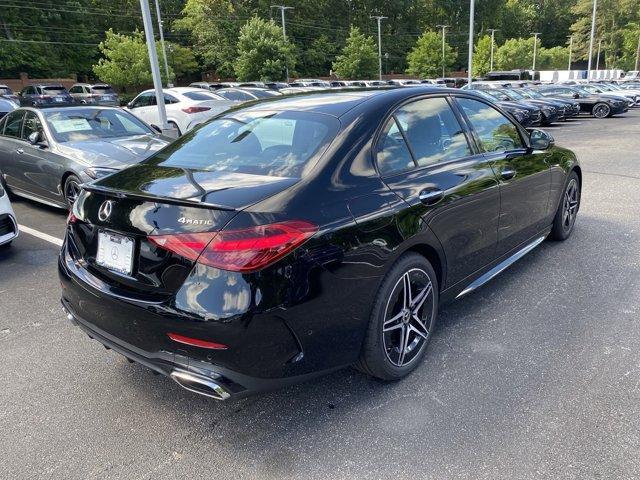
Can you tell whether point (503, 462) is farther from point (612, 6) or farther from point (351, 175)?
point (612, 6)

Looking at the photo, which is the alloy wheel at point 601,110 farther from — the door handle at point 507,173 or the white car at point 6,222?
the white car at point 6,222

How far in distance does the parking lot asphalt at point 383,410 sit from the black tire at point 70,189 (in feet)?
8.50

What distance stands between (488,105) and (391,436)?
9.01 feet

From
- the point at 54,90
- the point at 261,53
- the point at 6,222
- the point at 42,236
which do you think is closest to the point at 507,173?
the point at 6,222

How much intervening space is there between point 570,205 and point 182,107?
1150 cm

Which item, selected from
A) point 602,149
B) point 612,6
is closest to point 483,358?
point 602,149

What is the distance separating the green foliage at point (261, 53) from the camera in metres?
39.9

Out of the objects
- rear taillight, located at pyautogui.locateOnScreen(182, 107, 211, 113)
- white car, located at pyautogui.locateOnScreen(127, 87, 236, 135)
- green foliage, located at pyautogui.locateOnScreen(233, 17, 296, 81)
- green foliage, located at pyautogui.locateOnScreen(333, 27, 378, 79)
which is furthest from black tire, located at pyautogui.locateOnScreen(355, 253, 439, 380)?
green foliage, located at pyautogui.locateOnScreen(333, 27, 378, 79)

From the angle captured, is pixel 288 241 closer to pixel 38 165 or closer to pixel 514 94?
pixel 38 165

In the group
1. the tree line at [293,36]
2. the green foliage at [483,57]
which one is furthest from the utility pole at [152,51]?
the green foliage at [483,57]

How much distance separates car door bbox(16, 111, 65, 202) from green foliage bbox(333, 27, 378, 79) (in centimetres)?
4854

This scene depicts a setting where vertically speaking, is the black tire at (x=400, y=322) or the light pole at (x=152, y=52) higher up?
the light pole at (x=152, y=52)

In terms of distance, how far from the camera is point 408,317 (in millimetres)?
2957

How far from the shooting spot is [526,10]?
86188mm
